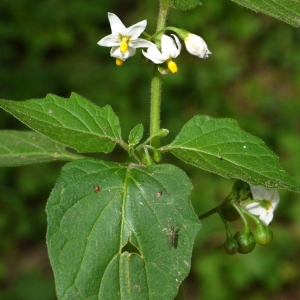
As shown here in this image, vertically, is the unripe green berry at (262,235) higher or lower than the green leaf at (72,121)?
lower

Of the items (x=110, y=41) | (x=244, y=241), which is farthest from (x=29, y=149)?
(x=244, y=241)

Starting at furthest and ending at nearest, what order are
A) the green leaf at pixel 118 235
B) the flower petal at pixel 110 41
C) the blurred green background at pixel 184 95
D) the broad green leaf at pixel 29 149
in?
1. the blurred green background at pixel 184 95
2. the broad green leaf at pixel 29 149
3. the flower petal at pixel 110 41
4. the green leaf at pixel 118 235

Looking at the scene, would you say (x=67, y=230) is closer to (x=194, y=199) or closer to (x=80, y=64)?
(x=194, y=199)

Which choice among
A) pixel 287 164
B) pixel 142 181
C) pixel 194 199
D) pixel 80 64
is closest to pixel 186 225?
pixel 142 181

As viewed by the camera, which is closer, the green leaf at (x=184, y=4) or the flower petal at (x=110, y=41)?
the green leaf at (x=184, y=4)

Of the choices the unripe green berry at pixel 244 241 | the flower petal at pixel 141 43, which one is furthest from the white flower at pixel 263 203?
the flower petal at pixel 141 43

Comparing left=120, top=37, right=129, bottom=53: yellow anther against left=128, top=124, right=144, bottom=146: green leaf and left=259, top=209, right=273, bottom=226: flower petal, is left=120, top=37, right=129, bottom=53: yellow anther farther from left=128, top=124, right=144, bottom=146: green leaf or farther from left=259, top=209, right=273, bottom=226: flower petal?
left=259, top=209, right=273, bottom=226: flower petal

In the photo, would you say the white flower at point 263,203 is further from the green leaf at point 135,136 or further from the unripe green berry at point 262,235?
the green leaf at point 135,136
